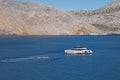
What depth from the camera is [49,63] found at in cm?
11862

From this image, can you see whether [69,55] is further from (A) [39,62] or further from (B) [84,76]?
(B) [84,76]

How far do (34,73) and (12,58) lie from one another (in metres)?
32.4

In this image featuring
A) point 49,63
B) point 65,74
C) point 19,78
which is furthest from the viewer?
point 49,63

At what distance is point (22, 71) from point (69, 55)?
46.7 metres

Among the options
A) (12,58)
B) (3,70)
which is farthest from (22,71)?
(12,58)

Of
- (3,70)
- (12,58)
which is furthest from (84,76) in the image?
(12,58)

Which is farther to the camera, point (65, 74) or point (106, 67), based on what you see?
point (106, 67)

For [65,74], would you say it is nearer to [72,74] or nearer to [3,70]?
[72,74]

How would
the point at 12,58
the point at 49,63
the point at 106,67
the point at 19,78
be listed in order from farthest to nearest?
1. the point at 12,58
2. the point at 49,63
3. the point at 106,67
4. the point at 19,78

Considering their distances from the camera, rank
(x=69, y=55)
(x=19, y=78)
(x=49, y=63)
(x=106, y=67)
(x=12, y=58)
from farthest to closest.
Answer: (x=69, y=55)
(x=12, y=58)
(x=49, y=63)
(x=106, y=67)
(x=19, y=78)

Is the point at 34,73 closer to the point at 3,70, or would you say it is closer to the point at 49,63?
the point at 3,70

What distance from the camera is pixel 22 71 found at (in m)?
102

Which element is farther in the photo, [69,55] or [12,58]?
[69,55]

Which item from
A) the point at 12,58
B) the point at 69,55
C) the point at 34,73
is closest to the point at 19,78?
the point at 34,73
